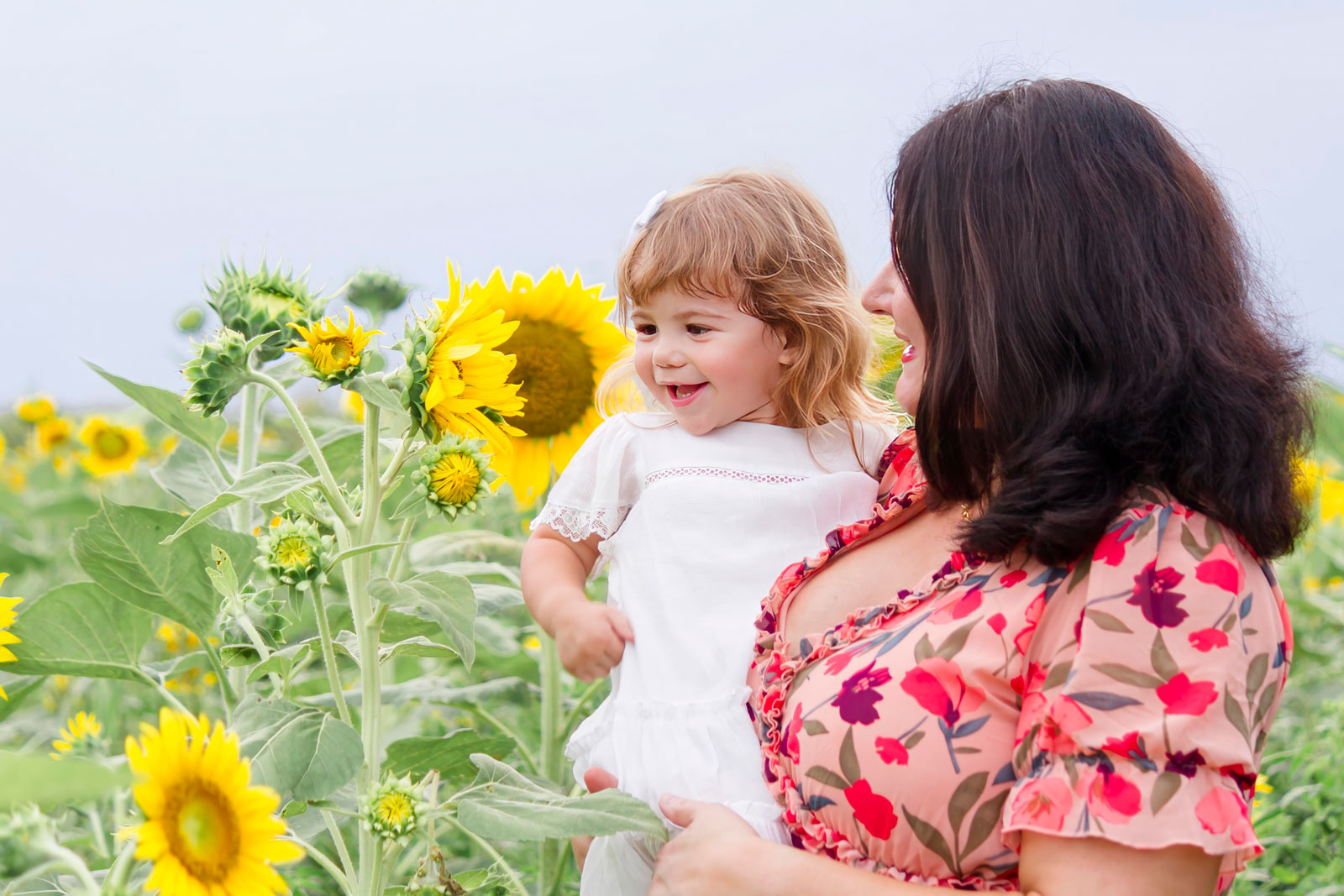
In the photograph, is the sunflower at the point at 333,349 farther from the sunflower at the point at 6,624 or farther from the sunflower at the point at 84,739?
the sunflower at the point at 84,739

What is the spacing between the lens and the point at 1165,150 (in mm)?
891

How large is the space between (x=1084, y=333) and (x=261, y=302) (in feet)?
2.19

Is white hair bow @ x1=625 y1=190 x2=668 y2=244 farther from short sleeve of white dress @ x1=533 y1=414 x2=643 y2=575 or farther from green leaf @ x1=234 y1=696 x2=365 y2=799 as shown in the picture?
green leaf @ x1=234 y1=696 x2=365 y2=799

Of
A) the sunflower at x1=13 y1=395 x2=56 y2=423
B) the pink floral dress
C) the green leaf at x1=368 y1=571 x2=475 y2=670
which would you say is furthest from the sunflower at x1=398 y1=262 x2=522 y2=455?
the sunflower at x1=13 y1=395 x2=56 y2=423

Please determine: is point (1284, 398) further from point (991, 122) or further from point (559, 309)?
point (559, 309)

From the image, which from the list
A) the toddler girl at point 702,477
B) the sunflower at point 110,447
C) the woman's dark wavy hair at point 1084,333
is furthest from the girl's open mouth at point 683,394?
the sunflower at point 110,447

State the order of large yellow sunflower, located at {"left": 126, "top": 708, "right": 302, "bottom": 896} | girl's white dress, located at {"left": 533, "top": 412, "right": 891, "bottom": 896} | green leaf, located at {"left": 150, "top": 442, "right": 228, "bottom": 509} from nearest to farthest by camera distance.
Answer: large yellow sunflower, located at {"left": 126, "top": 708, "right": 302, "bottom": 896}, girl's white dress, located at {"left": 533, "top": 412, "right": 891, "bottom": 896}, green leaf, located at {"left": 150, "top": 442, "right": 228, "bottom": 509}

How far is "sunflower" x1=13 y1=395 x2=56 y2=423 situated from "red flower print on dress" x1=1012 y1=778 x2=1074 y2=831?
8.99 ft

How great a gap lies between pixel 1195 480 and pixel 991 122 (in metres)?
0.32

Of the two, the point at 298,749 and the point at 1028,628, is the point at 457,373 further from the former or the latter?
the point at 1028,628

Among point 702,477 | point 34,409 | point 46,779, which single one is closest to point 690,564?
point 702,477

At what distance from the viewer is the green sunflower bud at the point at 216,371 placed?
2.93 feet

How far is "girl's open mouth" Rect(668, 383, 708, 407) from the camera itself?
1161 millimetres

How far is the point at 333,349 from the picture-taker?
0.86 meters
